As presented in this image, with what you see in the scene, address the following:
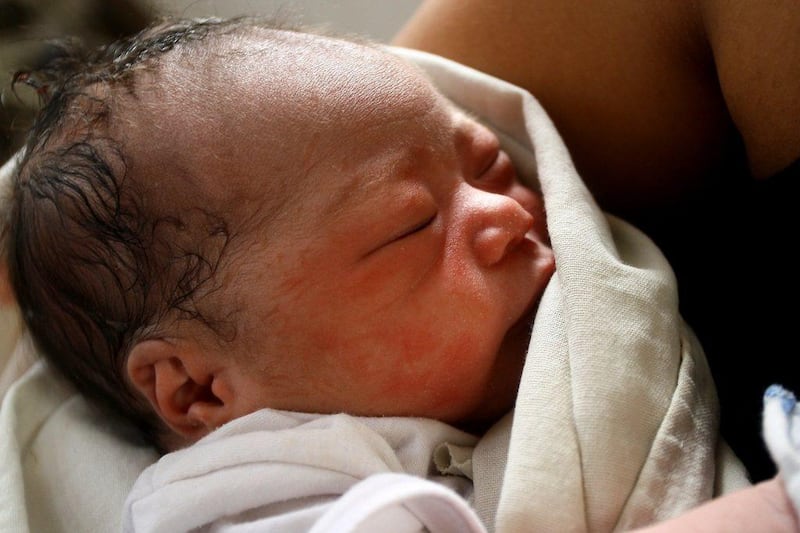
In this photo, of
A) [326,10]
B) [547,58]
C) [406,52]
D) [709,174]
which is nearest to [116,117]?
[406,52]

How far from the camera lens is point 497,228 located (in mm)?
680

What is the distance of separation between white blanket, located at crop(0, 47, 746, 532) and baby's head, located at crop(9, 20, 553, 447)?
6 centimetres

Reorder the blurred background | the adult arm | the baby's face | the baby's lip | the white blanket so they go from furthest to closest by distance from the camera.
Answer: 1. the blurred background
2. the baby's lip
3. the baby's face
4. the white blanket
5. the adult arm

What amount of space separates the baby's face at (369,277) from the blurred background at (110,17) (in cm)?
45

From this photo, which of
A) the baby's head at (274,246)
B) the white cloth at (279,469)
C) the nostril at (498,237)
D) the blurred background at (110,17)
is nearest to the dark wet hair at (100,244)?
the baby's head at (274,246)

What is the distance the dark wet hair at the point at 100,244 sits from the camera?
2.16ft

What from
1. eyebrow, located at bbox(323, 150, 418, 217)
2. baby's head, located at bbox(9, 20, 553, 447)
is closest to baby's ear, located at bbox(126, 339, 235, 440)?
baby's head, located at bbox(9, 20, 553, 447)

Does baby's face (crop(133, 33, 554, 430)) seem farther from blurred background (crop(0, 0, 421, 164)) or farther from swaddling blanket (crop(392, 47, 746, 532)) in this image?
blurred background (crop(0, 0, 421, 164))

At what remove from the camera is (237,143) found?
67 cm

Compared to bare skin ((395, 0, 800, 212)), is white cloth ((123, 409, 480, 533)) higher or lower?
lower

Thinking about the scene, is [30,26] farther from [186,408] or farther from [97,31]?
[186,408]

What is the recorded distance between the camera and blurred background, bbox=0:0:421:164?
1130mm

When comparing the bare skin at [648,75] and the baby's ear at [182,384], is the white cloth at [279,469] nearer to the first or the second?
the baby's ear at [182,384]

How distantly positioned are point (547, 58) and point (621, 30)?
9cm
